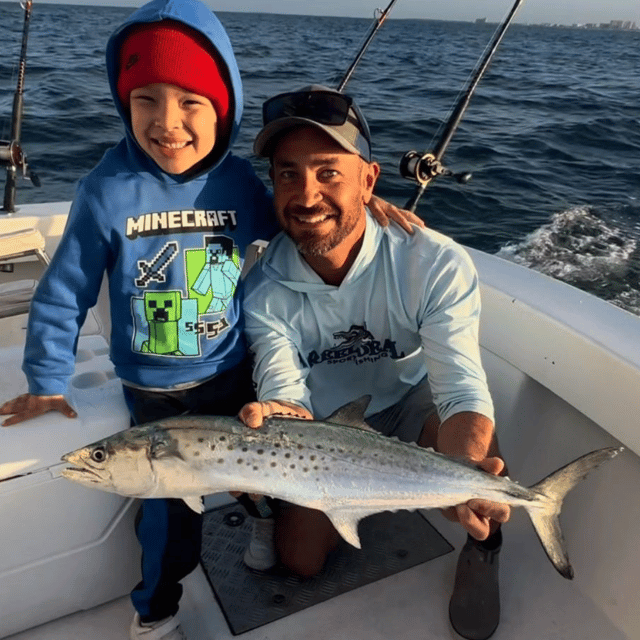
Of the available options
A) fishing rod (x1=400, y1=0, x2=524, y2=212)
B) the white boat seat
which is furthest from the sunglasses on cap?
the white boat seat

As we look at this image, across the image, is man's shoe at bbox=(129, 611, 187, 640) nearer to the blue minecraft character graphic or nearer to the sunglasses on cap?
the blue minecraft character graphic

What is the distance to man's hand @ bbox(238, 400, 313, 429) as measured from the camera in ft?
5.41

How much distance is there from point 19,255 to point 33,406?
1215 mm

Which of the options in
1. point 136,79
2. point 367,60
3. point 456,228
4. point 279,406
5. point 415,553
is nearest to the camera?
point 136,79

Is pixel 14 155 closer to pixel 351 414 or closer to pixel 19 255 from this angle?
pixel 19 255

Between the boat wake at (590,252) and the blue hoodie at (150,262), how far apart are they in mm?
4401

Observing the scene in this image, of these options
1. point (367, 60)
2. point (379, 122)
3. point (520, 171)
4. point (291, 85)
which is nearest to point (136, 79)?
point (520, 171)

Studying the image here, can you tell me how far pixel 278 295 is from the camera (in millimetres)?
2287

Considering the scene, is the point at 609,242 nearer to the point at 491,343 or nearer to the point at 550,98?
the point at 491,343

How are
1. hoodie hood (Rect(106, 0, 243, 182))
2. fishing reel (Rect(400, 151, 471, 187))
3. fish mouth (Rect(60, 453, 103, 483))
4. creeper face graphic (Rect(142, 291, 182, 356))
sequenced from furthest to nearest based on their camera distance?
fishing reel (Rect(400, 151, 471, 187))
creeper face graphic (Rect(142, 291, 182, 356))
hoodie hood (Rect(106, 0, 243, 182))
fish mouth (Rect(60, 453, 103, 483))

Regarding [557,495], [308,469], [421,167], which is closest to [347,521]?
[308,469]

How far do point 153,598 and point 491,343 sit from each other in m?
1.57

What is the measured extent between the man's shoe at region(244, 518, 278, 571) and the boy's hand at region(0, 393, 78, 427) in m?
0.85

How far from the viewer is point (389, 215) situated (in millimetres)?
2396
